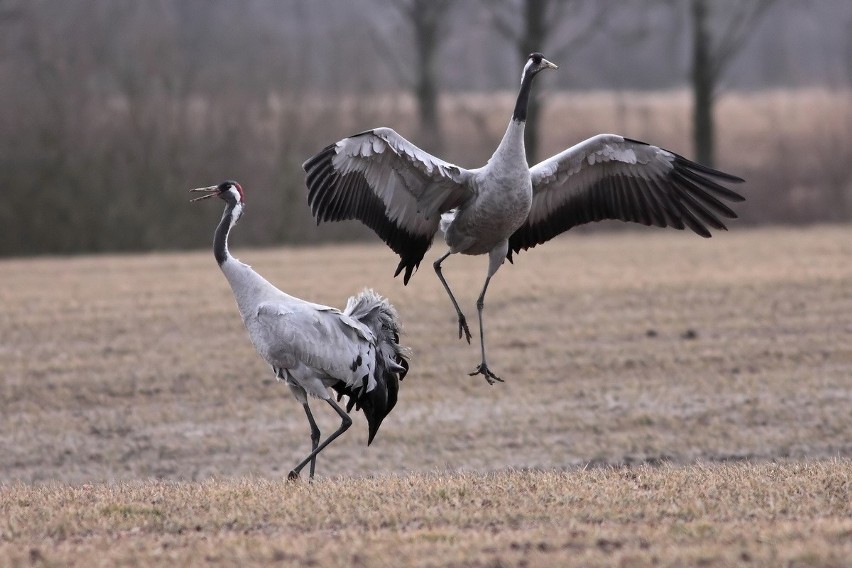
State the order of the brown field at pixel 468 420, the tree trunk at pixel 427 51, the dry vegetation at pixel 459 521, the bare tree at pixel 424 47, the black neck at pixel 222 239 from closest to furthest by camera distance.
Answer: the dry vegetation at pixel 459 521 → the brown field at pixel 468 420 → the black neck at pixel 222 239 → the tree trunk at pixel 427 51 → the bare tree at pixel 424 47

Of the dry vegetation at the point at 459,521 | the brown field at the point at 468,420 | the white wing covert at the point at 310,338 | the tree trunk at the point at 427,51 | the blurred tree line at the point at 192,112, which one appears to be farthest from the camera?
the tree trunk at the point at 427,51

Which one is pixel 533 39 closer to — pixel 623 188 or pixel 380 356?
pixel 623 188

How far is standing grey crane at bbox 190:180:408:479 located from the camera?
22.6 feet

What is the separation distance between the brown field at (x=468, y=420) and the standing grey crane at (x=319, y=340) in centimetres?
65

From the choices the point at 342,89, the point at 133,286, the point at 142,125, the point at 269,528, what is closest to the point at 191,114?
the point at 142,125

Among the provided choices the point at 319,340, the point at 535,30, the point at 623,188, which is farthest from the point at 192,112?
the point at 319,340

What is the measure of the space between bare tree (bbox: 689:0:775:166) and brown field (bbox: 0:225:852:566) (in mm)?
6713

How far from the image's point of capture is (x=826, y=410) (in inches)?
366

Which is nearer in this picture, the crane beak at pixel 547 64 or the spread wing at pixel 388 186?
the spread wing at pixel 388 186

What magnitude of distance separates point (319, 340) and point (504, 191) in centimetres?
146

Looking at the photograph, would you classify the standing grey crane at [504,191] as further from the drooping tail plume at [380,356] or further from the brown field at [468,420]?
the brown field at [468,420]

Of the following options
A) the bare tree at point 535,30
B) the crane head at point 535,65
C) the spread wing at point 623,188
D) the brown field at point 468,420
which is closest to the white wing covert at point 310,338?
the brown field at point 468,420

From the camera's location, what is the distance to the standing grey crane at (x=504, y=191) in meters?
7.38

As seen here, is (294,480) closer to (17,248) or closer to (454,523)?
(454,523)
